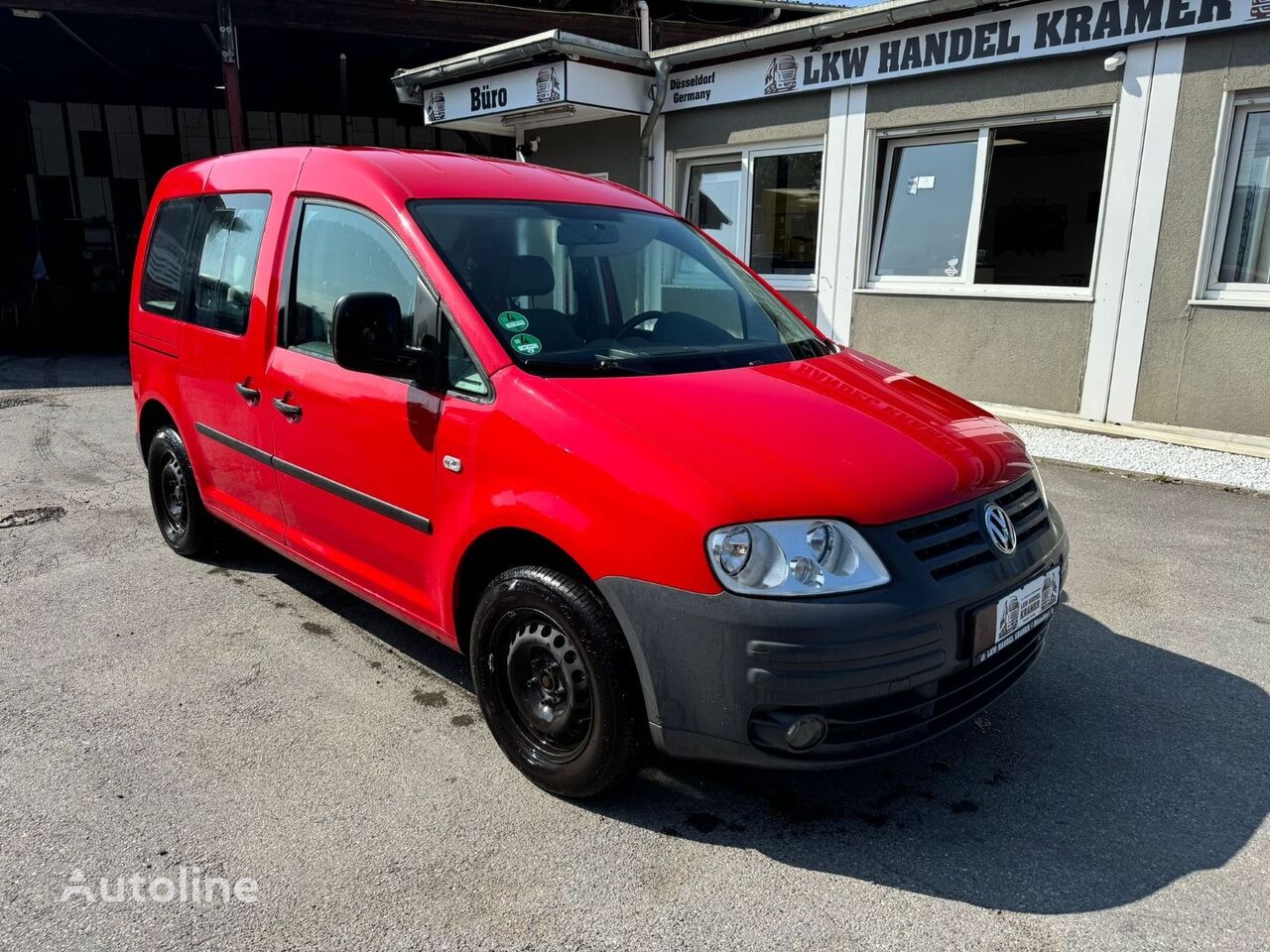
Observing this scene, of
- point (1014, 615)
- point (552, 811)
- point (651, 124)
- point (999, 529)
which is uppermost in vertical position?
point (651, 124)

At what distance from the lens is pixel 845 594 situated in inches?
89.0

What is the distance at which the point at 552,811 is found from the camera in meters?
2.70

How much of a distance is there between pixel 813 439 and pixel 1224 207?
580cm

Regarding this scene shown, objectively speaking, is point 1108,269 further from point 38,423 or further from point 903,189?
point 38,423

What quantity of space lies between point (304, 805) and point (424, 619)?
0.70m

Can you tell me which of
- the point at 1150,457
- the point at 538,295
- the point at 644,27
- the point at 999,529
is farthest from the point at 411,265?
the point at 644,27

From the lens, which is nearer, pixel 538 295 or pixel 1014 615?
pixel 1014 615

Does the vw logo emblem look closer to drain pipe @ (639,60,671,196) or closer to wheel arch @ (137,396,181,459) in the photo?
wheel arch @ (137,396,181,459)

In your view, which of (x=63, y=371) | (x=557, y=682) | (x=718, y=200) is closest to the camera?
(x=557, y=682)

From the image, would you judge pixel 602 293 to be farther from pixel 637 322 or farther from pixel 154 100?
pixel 154 100

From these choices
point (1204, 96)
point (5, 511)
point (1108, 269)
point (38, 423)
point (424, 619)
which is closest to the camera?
point (424, 619)

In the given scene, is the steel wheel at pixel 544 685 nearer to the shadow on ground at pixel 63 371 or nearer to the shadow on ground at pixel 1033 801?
the shadow on ground at pixel 1033 801

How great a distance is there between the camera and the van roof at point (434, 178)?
3.21m

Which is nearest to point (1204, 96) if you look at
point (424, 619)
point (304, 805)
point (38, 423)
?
point (424, 619)
